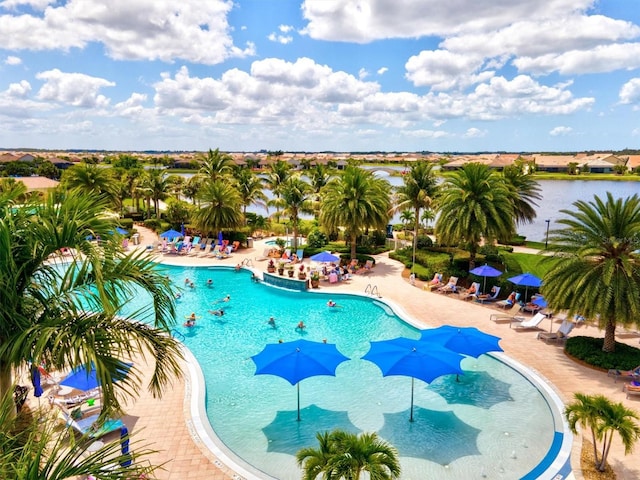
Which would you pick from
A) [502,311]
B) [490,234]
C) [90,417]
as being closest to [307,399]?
[90,417]

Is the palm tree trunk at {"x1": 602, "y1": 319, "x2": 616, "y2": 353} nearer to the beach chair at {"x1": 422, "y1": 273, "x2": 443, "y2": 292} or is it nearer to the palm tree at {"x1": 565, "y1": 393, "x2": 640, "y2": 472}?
the palm tree at {"x1": 565, "y1": 393, "x2": 640, "y2": 472}

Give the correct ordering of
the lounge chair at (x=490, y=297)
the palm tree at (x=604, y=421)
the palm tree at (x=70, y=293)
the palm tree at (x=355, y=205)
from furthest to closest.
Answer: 1. the palm tree at (x=355, y=205)
2. the lounge chair at (x=490, y=297)
3. the palm tree at (x=604, y=421)
4. the palm tree at (x=70, y=293)

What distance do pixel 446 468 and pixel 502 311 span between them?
1122 centimetres

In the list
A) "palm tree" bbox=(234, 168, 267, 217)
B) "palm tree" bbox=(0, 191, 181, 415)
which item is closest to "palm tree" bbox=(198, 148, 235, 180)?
"palm tree" bbox=(234, 168, 267, 217)

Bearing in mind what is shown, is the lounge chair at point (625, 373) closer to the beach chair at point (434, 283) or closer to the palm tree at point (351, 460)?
the beach chair at point (434, 283)

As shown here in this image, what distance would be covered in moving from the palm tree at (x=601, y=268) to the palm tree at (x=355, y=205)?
12.4m

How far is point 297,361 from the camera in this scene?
11484 mm

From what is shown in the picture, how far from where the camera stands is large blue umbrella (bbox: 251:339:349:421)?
11203 mm

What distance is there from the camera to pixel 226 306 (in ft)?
69.6

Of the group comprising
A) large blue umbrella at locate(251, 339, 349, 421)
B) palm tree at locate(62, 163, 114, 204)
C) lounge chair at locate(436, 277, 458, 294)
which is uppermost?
palm tree at locate(62, 163, 114, 204)

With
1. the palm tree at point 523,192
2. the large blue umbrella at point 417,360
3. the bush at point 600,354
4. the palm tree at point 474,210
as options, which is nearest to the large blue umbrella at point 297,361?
the large blue umbrella at point 417,360

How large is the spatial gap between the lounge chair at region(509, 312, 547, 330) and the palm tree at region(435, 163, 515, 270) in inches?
207

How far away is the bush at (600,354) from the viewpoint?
13.9m

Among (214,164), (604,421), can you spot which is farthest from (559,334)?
(214,164)
